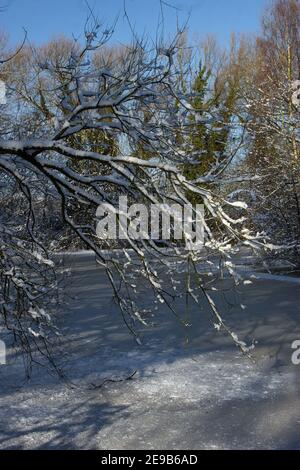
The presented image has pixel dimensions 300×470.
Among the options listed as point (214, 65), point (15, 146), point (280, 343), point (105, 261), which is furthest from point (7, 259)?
point (214, 65)

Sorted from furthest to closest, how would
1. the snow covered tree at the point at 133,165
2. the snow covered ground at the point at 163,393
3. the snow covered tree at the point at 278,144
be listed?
the snow covered tree at the point at 278,144 < the snow covered ground at the point at 163,393 < the snow covered tree at the point at 133,165

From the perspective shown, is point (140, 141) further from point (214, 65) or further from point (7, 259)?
point (214, 65)

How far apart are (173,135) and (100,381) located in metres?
3.23

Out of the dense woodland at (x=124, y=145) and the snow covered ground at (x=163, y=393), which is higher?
the dense woodland at (x=124, y=145)

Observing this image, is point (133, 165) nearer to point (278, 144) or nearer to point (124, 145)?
point (124, 145)

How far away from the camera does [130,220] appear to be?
3803mm

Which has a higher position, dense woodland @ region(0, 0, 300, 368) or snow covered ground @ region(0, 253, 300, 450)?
dense woodland @ region(0, 0, 300, 368)

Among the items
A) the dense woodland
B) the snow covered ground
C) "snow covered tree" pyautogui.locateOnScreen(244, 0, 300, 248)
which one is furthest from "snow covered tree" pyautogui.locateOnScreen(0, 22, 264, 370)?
"snow covered tree" pyautogui.locateOnScreen(244, 0, 300, 248)

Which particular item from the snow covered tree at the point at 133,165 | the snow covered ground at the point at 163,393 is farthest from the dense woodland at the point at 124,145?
the snow covered ground at the point at 163,393

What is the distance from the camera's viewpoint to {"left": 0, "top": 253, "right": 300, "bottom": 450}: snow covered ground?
4828mm

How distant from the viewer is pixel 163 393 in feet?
19.6

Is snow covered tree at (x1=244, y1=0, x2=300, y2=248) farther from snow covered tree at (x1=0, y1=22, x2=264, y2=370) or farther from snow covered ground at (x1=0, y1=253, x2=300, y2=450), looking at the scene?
snow covered tree at (x1=0, y1=22, x2=264, y2=370)

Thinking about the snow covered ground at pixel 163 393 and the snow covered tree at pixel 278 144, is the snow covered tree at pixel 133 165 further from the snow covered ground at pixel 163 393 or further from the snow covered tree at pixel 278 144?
the snow covered tree at pixel 278 144

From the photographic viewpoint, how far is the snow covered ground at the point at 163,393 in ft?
15.8
